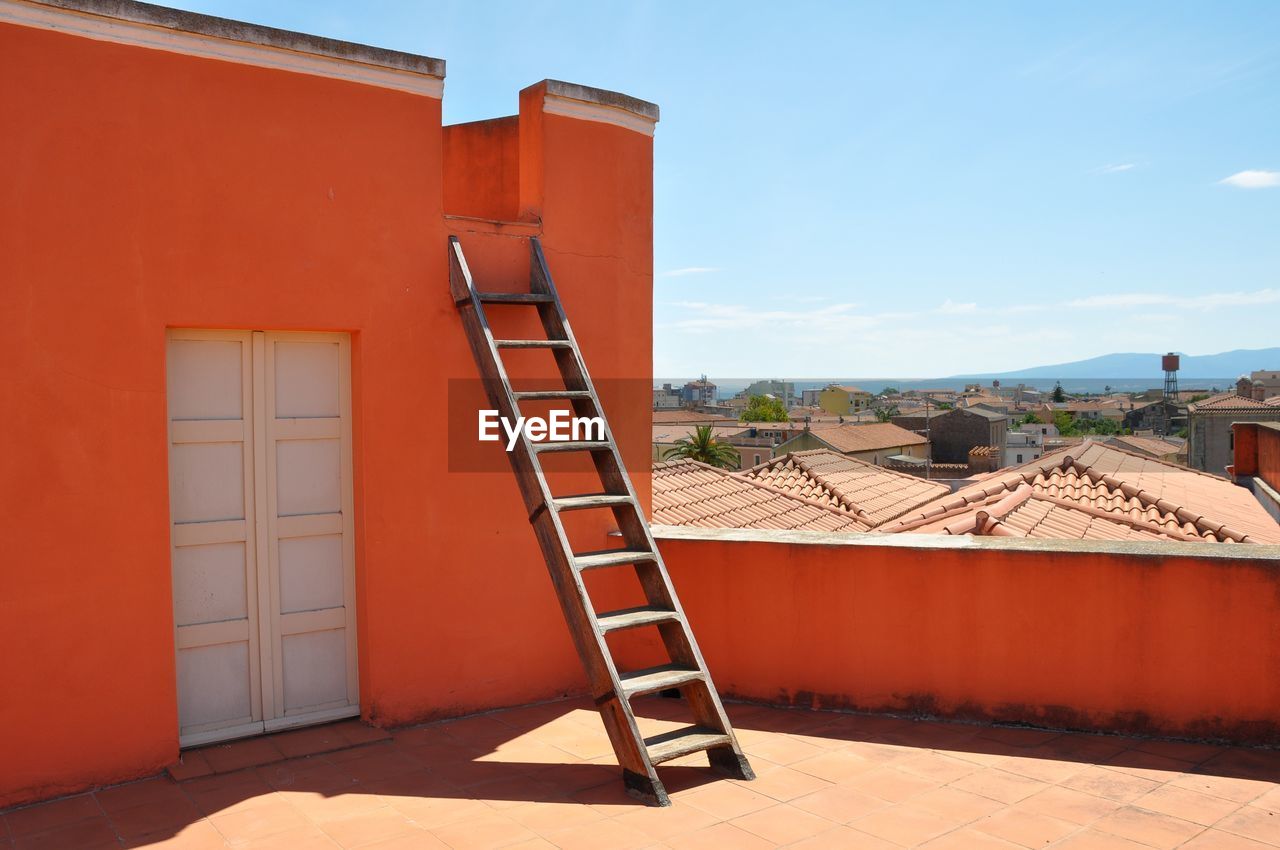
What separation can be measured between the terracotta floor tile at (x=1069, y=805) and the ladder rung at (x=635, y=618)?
66.7 inches

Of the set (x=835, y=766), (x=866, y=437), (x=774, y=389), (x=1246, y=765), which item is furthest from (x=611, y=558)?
(x=774, y=389)

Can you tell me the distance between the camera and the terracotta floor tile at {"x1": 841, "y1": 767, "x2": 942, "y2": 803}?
13.0 ft

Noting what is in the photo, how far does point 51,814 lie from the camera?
380cm

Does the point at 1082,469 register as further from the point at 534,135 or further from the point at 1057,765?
the point at 534,135

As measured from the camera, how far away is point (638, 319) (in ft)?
18.8

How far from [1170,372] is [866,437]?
4852cm

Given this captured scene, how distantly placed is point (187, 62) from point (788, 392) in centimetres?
15045

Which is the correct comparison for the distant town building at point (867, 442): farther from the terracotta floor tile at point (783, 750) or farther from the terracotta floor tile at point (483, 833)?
the terracotta floor tile at point (483, 833)

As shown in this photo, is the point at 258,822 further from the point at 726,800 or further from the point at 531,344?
the point at 531,344

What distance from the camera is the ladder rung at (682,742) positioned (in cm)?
394

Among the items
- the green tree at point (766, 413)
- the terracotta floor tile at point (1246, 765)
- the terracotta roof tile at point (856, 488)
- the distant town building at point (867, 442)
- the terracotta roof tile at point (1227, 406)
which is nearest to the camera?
the terracotta floor tile at point (1246, 765)

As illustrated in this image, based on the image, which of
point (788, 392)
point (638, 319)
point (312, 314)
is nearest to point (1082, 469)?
point (638, 319)

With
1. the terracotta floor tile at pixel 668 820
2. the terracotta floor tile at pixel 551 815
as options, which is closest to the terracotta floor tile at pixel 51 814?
the terracotta floor tile at pixel 551 815

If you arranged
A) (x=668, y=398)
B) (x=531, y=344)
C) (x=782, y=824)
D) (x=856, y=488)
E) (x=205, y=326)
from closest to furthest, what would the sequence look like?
1. (x=782, y=824)
2. (x=205, y=326)
3. (x=531, y=344)
4. (x=856, y=488)
5. (x=668, y=398)
